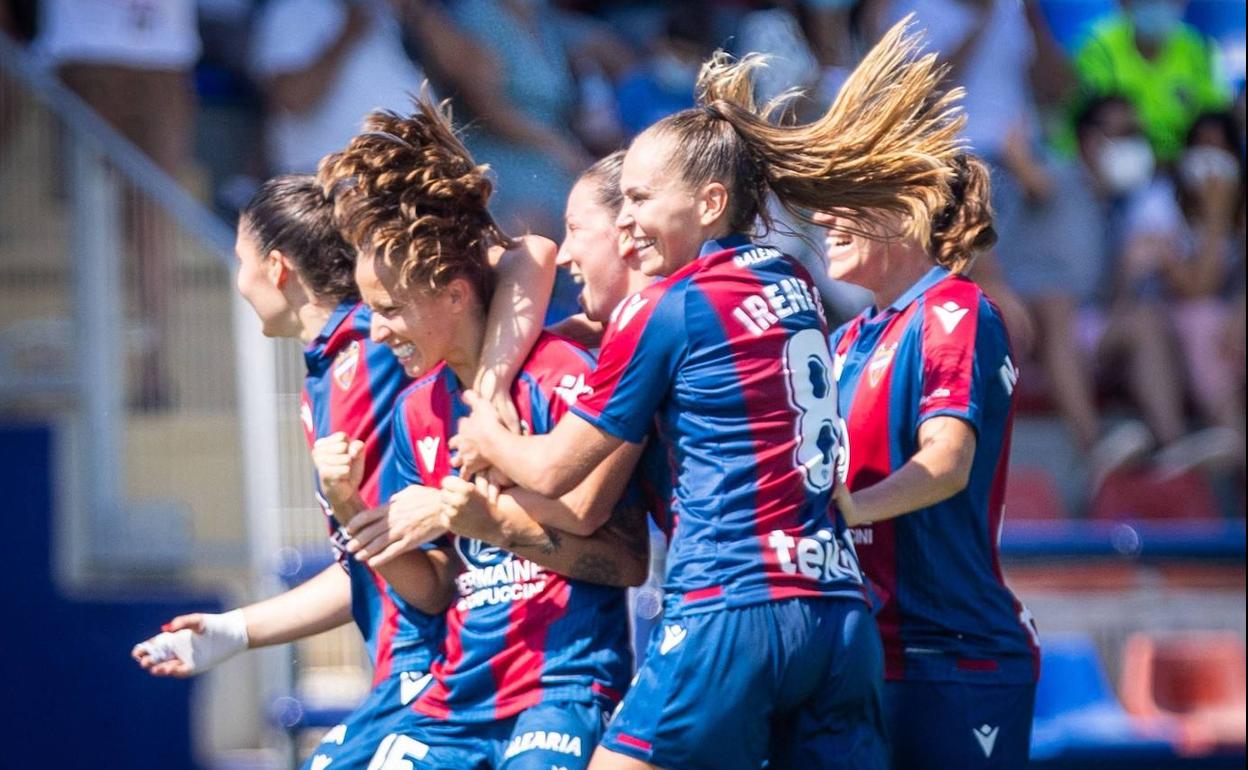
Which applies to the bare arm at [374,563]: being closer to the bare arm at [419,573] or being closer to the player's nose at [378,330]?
the bare arm at [419,573]

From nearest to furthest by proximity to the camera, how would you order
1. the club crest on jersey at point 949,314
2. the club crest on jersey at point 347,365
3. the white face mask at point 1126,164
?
the club crest on jersey at point 949,314
the club crest on jersey at point 347,365
the white face mask at point 1126,164

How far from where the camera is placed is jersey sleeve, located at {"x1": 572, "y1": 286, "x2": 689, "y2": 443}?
3160 millimetres

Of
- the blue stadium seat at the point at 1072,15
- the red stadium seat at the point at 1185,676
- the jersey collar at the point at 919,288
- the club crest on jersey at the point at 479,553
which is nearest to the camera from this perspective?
the club crest on jersey at the point at 479,553

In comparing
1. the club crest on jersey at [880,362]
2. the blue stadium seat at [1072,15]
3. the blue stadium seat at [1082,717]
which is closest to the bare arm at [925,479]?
the club crest on jersey at [880,362]

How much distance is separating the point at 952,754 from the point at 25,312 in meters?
4.88

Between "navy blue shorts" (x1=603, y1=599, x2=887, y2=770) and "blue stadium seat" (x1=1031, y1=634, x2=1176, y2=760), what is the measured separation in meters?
2.96

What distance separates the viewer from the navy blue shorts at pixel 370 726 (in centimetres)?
366

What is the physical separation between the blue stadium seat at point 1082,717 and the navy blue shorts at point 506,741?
301 cm

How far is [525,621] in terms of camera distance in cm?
345

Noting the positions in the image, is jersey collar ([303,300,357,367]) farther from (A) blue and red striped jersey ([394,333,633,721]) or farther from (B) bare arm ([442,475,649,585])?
(B) bare arm ([442,475,649,585])

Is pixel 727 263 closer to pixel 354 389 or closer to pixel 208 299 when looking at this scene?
pixel 354 389

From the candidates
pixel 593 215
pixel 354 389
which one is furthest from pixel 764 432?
pixel 354 389

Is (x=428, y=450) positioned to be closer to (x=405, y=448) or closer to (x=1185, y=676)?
→ (x=405, y=448)

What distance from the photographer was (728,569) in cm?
312
